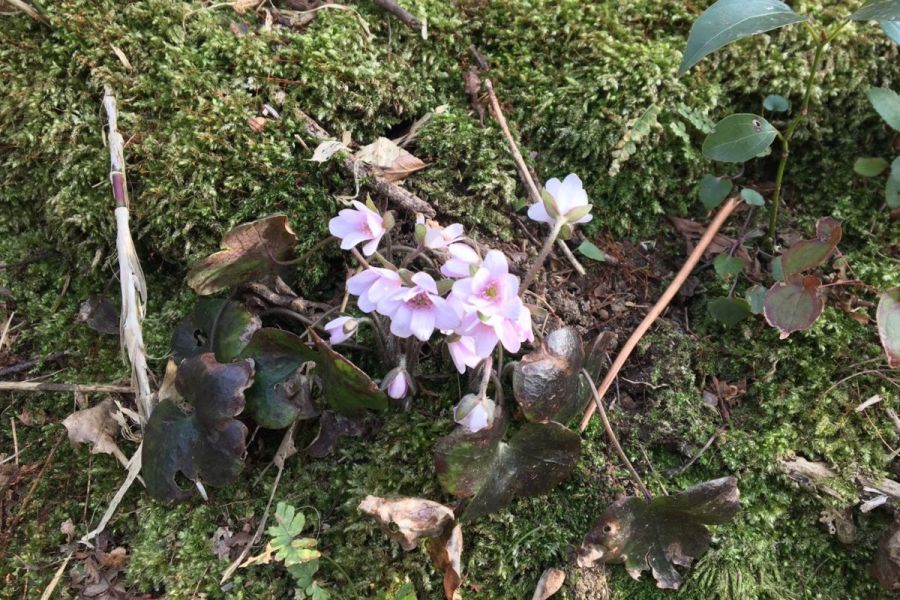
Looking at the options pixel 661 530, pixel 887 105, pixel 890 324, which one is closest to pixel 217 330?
pixel 661 530

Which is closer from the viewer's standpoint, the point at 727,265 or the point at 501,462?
the point at 501,462

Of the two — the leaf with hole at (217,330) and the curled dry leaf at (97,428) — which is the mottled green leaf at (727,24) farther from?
the curled dry leaf at (97,428)

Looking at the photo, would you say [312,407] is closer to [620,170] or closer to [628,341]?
[628,341]

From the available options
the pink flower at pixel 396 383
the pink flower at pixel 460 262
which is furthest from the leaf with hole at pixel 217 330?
the pink flower at pixel 460 262

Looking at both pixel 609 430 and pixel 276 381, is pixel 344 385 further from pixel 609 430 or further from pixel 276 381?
pixel 609 430

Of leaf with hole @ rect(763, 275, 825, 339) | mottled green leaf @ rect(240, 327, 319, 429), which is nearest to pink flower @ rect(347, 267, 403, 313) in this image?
mottled green leaf @ rect(240, 327, 319, 429)

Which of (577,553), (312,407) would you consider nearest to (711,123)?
(577,553)

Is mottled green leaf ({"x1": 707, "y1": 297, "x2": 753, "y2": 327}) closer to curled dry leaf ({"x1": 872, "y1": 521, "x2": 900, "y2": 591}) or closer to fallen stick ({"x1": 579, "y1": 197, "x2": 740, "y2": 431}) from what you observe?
fallen stick ({"x1": 579, "y1": 197, "x2": 740, "y2": 431})
